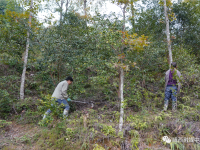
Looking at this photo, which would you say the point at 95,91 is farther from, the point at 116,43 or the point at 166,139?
the point at 166,139

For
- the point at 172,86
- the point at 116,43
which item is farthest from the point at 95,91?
the point at 172,86

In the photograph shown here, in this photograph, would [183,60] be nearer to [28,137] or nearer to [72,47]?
[72,47]

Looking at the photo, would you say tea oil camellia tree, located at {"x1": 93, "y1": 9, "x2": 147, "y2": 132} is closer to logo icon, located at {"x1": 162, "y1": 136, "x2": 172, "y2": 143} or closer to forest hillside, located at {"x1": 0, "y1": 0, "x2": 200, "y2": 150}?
forest hillside, located at {"x1": 0, "y1": 0, "x2": 200, "y2": 150}

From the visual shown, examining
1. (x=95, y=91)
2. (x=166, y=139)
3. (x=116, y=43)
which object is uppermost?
(x=116, y=43)

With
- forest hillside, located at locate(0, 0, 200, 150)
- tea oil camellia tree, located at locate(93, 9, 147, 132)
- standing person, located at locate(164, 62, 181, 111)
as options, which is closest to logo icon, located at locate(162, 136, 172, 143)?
forest hillside, located at locate(0, 0, 200, 150)

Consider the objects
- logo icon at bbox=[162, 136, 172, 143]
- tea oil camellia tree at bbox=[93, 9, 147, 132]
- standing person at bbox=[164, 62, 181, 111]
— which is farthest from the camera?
standing person at bbox=[164, 62, 181, 111]

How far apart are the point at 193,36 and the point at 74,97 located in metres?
8.00

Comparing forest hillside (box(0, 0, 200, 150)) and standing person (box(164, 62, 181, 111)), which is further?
standing person (box(164, 62, 181, 111))

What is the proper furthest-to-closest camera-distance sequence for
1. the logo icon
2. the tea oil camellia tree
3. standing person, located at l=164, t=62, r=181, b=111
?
standing person, located at l=164, t=62, r=181, b=111 < the tea oil camellia tree < the logo icon

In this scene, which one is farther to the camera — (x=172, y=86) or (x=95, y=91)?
(x=95, y=91)

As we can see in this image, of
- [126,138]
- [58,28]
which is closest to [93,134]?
[126,138]

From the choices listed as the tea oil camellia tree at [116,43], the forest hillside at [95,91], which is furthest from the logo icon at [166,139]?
the tea oil camellia tree at [116,43]

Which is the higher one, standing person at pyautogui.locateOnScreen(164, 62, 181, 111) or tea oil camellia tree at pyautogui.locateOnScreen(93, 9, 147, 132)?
tea oil camellia tree at pyautogui.locateOnScreen(93, 9, 147, 132)

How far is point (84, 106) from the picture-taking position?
560cm
